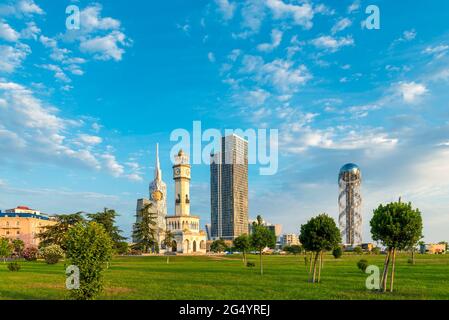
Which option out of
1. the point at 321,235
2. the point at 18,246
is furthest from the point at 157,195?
the point at 321,235

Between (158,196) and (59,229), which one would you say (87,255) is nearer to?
(59,229)

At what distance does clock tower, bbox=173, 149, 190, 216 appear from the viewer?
156 metres

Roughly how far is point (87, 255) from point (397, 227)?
72.2 ft

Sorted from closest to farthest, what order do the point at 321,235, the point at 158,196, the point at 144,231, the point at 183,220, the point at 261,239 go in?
the point at 321,235 < the point at 261,239 < the point at 144,231 < the point at 183,220 < the point at 158,196

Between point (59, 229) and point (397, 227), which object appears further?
point (59, 229)

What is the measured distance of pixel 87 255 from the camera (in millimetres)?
24266
